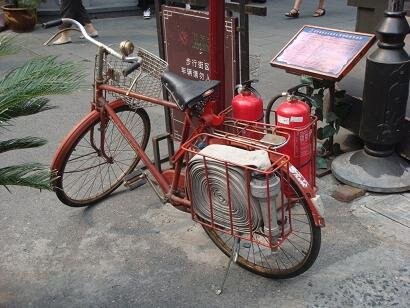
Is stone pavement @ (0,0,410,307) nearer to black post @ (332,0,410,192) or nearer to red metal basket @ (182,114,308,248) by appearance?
black post @ (332,0,410,192)

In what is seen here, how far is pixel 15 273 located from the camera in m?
3.26

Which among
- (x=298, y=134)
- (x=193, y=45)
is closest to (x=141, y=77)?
(x=193, y=45)

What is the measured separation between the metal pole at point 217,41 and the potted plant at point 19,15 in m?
7.01

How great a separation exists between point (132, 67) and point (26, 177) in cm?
100

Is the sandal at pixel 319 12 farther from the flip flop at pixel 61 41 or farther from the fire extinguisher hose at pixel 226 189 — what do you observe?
the fire extinguisher hose at pixel 226 189

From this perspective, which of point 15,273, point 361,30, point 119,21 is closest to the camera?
point 15,273

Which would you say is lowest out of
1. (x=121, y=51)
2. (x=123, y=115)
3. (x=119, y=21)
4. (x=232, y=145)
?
(x=119, y=21)

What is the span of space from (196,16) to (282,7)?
323 inches

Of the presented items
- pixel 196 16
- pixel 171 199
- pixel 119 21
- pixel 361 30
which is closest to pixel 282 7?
pixel 119 21

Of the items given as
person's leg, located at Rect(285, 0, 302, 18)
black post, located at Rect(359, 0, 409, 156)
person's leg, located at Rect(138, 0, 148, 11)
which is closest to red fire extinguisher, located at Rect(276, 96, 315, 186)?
black post, located at Rect(359, 0, 409, 156)

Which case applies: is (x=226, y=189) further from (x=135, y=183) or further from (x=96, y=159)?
(x=96, y=159)

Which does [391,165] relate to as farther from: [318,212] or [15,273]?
[15,273]

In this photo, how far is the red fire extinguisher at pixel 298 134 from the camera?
10.1ft

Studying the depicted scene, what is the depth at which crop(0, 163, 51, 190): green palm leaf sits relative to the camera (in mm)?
2566
